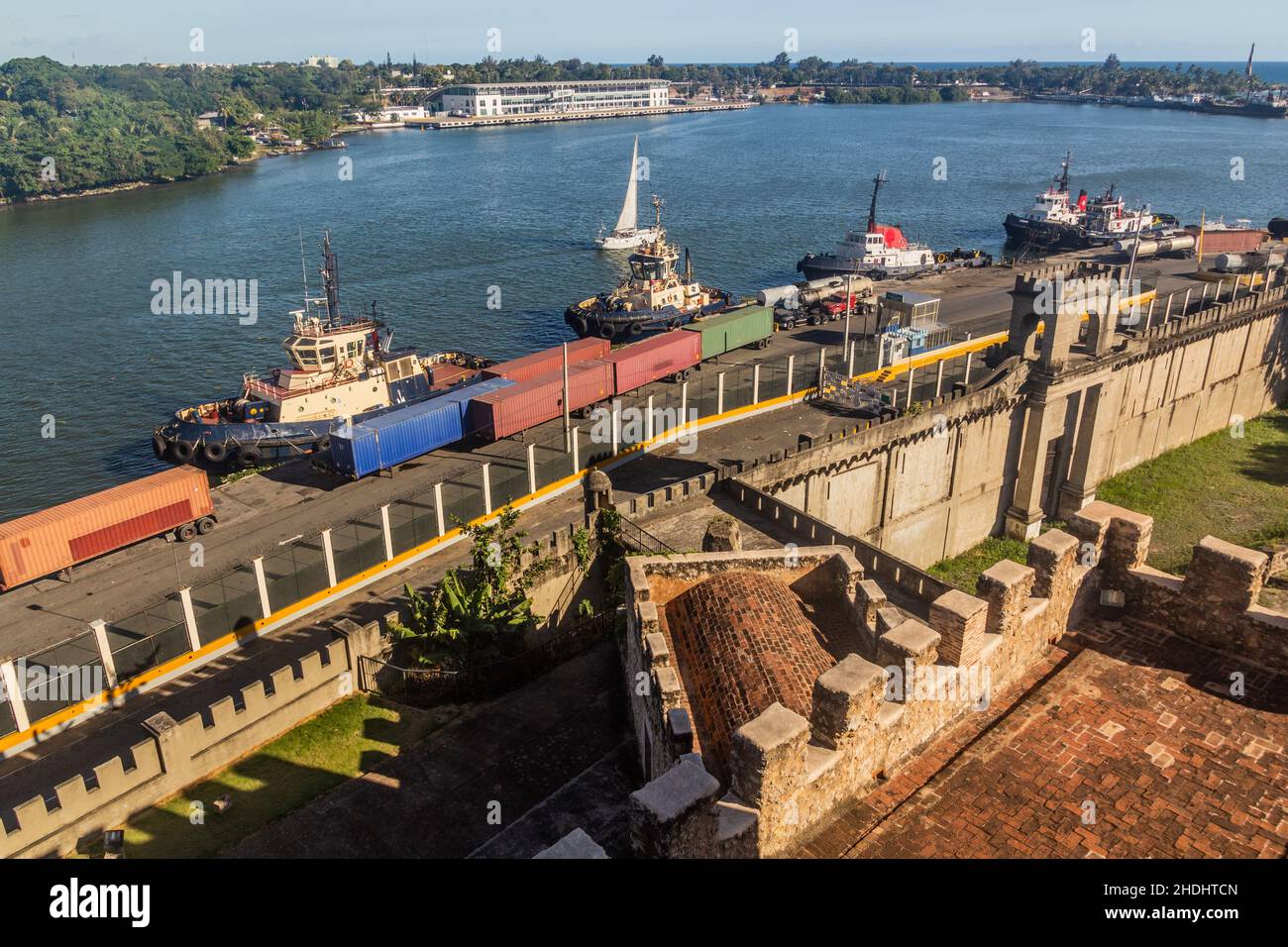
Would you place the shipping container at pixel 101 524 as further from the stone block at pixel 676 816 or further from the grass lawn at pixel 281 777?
the stone block at pixel 676 816

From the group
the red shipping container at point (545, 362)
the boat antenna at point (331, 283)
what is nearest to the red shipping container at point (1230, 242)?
the red shipping container at point (545, 362)

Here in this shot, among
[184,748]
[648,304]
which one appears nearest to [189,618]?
[184,748]

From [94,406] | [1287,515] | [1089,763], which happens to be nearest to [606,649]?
[1089,763]

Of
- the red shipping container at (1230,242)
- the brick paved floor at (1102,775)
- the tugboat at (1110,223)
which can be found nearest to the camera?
the brick paved floor at (1102,775)

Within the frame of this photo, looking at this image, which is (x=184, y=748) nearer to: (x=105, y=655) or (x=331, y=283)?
(x=105, y=655)

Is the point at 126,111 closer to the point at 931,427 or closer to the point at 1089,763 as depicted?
the point at 931,427

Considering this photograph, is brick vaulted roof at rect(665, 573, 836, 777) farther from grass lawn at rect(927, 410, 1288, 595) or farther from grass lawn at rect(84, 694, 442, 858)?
grass lawn at rect(927, 410, 1288, 595)
